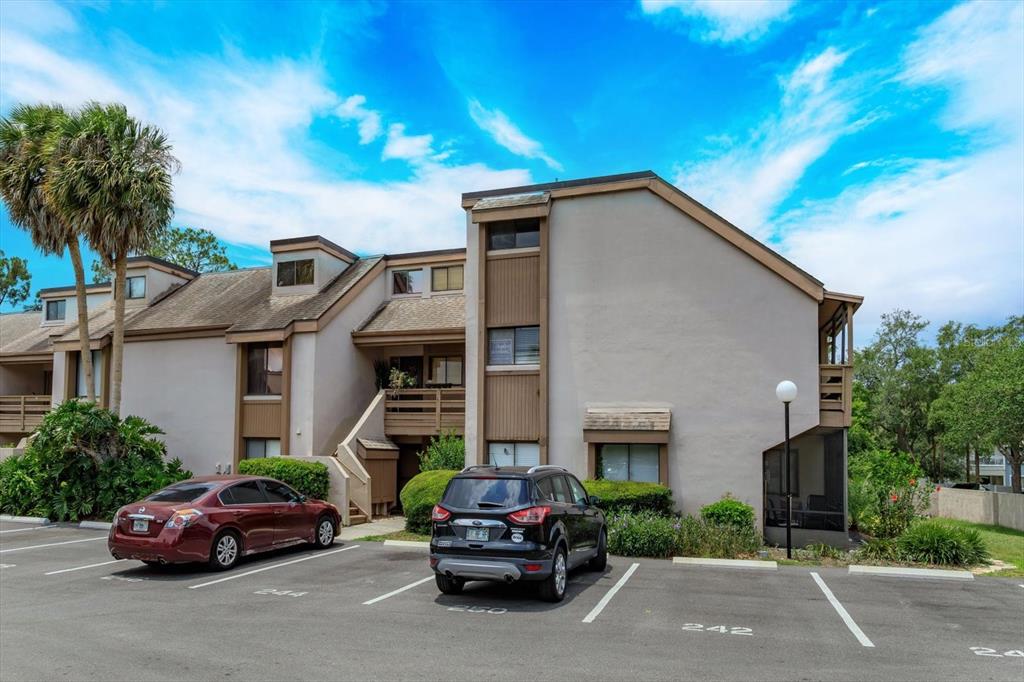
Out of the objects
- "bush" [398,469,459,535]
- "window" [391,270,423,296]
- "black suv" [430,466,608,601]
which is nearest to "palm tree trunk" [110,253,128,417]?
"window" [391,270,423,296]

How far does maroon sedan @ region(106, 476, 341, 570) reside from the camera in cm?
1223

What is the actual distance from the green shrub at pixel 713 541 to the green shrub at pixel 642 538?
0.25 meters

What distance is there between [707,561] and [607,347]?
6.52 metres

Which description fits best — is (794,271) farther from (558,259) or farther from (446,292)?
(446,292)

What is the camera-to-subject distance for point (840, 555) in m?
14.7

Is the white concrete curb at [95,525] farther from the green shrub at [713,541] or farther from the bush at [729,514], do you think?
the bush at [729,514]

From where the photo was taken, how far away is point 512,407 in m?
19.8

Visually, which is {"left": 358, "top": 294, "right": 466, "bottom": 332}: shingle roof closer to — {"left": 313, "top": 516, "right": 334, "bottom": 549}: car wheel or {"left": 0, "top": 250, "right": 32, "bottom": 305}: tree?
{"left": 313, "top": 516, "right": 334, "bottom": 549}: car wheel

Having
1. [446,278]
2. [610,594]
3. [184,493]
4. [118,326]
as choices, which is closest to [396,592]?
[610,594]

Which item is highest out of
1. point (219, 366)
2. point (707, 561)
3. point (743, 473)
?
point (219, 366)

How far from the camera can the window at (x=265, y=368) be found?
23.4m

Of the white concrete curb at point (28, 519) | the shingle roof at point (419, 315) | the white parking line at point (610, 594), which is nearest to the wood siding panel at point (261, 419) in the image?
the shingle roof at point (419, 315)

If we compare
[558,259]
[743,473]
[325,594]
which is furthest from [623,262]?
[325,594]

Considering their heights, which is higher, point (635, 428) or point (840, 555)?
point (635, 428)
